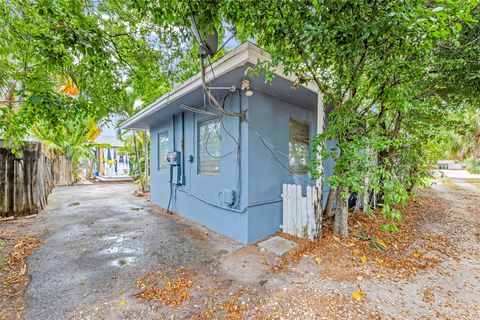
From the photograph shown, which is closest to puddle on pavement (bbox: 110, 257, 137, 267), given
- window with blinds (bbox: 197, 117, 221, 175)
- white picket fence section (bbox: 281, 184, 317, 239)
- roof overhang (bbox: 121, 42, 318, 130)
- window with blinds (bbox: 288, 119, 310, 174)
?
window with blinds (bbox: 197, 117, 221, 175)

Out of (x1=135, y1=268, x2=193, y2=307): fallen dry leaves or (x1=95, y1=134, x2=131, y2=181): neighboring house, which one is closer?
(x1=135, y1=268, x2=193, y2=307): fallen dry leaves

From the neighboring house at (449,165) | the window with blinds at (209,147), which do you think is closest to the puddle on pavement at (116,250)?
the window with blinds at (209,147)

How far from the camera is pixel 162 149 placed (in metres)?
6.53

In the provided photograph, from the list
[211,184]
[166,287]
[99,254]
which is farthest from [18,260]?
[211,184]

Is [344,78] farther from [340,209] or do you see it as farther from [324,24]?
[340,209]

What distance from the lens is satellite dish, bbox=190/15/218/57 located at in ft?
9.00

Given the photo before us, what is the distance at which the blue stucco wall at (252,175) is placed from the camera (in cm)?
345

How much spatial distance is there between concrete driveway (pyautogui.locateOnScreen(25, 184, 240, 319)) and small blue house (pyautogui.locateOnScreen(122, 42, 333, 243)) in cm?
58

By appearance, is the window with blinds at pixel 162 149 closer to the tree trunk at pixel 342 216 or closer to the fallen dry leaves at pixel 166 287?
the fallen dry leaves at pixel 166 287

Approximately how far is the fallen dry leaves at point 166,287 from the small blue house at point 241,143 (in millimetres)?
1294

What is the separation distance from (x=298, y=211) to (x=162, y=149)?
4754 millimetres

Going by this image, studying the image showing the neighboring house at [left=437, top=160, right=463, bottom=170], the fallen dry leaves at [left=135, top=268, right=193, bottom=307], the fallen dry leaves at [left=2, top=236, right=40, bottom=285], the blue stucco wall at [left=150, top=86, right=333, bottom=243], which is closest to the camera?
the fallen dry leaves at [left=135, top=268, right=193, bottom=307]

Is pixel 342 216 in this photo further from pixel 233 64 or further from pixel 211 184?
pixel 233 64

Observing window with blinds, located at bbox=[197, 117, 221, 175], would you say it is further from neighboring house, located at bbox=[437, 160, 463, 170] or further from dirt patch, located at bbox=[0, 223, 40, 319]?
neighboring house, located at bbox=[437, 160, 463, 170]
